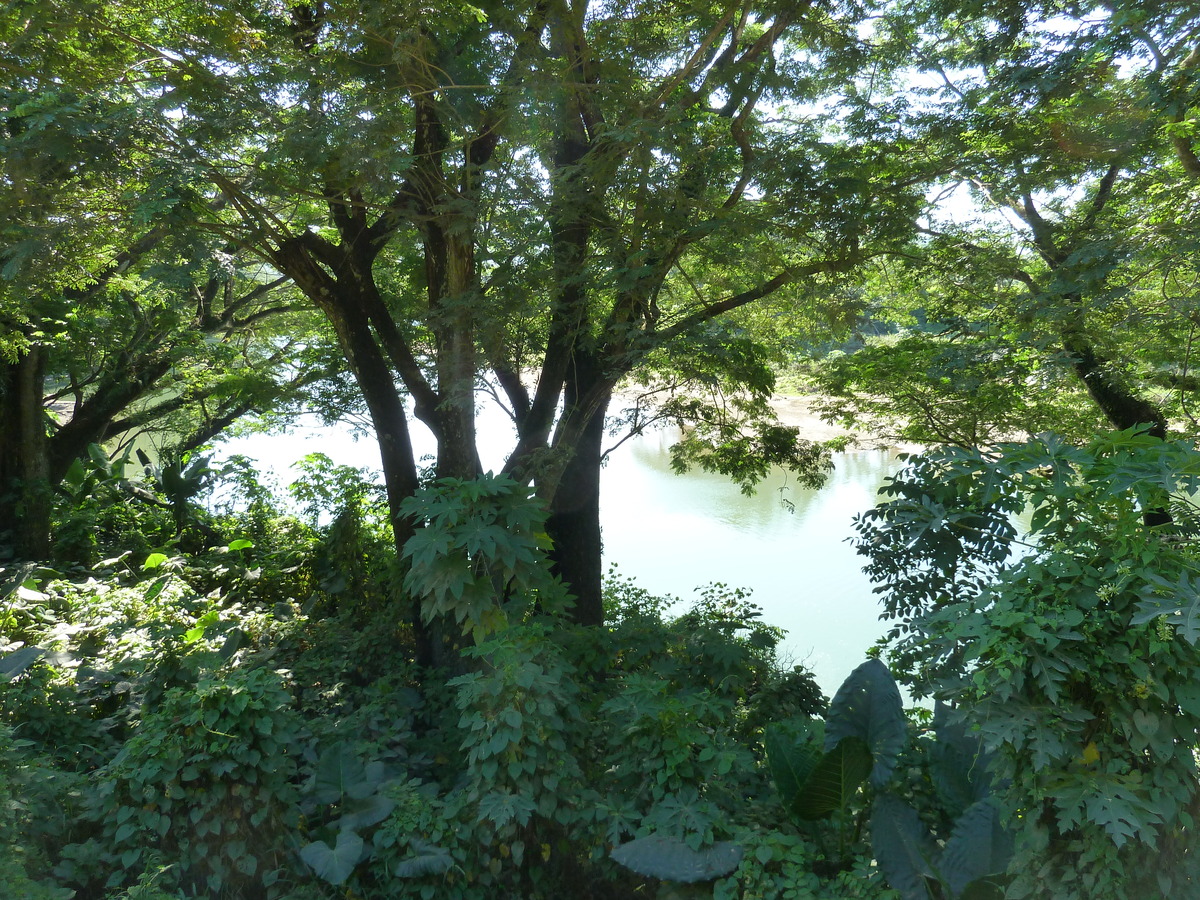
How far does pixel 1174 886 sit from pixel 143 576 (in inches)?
291

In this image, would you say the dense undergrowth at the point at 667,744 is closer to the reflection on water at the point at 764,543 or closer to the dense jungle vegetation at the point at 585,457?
the dense jungle vegetation at the point at 585,457

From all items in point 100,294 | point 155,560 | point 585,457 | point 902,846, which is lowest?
point 902,846

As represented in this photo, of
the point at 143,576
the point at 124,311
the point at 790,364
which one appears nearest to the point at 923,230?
the point at 790,364

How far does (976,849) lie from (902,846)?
9.8 inches

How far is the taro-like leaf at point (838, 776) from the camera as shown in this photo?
10.2 ft

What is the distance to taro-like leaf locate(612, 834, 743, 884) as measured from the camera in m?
2.84

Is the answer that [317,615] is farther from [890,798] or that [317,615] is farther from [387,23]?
[890,798]

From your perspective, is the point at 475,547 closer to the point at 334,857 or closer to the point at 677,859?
the point at 334,857

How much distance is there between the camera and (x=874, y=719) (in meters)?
3.41

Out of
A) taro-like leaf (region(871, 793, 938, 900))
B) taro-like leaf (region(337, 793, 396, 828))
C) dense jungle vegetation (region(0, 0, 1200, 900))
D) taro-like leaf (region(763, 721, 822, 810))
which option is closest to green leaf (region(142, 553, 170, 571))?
dense jungle vegetation (region(0, 0, 1200, 900))

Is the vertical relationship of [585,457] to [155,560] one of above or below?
above

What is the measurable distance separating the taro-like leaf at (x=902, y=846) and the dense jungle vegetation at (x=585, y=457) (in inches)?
0.7

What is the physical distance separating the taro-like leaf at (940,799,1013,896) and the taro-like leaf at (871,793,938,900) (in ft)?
0.27

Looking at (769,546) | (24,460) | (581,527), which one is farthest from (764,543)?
(24,460)
